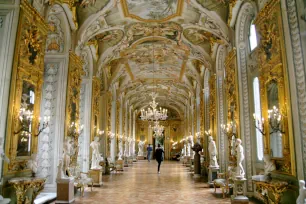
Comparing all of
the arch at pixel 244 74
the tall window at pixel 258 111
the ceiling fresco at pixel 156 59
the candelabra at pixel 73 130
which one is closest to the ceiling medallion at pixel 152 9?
the arch at pixel 244 74

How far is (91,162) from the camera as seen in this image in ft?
47.3

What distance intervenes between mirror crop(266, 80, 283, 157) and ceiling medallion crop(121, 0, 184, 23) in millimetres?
5807

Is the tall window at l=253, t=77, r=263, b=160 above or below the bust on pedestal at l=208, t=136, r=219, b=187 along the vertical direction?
above

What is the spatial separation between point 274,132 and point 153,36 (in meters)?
9.54

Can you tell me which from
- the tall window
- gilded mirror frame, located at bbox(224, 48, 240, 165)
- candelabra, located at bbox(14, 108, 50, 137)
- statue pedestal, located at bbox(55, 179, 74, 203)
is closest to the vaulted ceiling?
gilded mirror frame, located at bbox(224, 48, 240, 165)

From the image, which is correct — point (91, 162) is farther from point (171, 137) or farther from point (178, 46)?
point (171, 137)

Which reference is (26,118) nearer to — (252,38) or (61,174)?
(61,174)

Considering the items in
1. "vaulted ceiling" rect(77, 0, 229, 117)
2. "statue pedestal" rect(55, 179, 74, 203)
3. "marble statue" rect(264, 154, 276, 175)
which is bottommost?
"statue pedestal" rect(55, 179, 74, 203)

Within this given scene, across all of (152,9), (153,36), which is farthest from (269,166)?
(153,36)

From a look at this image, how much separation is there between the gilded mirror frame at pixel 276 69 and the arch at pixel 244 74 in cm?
202

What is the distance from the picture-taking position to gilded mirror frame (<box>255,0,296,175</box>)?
259 inches

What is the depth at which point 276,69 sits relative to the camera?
7.25 meters

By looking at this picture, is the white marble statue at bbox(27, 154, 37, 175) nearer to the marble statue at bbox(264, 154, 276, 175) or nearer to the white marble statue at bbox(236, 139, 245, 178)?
the white marble statue at bbox(236, 139, 245, 178)

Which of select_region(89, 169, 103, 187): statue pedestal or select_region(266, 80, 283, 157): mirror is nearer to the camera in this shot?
select_region(266, 80, 283, 157): mirror
